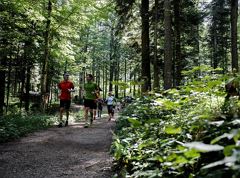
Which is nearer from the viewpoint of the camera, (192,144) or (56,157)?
(192,144)

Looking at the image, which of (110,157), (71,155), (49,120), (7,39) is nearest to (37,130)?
(49,120)

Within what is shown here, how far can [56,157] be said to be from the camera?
750 centimetres

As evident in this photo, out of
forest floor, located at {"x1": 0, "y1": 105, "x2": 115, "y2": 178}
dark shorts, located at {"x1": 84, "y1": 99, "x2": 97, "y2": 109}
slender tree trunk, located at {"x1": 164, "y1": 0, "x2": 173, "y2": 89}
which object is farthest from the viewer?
dark shorts, located at {"x1": 84, "y1": 99, "x2": 97, "y2": 109}

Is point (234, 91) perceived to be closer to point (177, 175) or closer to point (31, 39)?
point (177, 175)

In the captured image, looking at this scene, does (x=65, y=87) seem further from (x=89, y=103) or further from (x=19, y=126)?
(x=19, y=126)

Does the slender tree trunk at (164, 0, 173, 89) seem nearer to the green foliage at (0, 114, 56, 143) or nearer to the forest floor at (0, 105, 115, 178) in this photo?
the forest floor at (0, 105, 115, 178)

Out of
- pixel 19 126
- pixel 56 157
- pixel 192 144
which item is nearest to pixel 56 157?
pixel 56 157

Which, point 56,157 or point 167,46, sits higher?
point 167,46

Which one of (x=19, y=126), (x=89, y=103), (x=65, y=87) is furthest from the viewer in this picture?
(x=89, y=103)

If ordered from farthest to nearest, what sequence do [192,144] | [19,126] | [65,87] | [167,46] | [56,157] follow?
1. [65,87]
2. [167,46]
3. [19,126]
4. [56,157]
5. [192,144]

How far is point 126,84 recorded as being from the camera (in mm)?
4344

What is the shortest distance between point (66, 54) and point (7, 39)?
143 inches

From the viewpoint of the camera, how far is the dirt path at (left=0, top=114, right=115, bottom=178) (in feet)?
20.1

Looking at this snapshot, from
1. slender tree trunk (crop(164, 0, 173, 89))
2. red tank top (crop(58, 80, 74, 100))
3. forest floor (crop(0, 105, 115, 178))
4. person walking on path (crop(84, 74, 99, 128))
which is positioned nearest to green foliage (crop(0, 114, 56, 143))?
forest floor (crop(0, 105, 115, 178))
